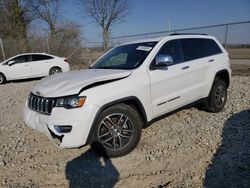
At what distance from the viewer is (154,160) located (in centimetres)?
354

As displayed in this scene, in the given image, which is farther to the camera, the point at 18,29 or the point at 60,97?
the point at 18,29

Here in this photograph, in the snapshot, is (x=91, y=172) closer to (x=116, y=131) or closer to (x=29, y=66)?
(x=116, y=131)

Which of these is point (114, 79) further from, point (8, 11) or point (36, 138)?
point (8, 11)

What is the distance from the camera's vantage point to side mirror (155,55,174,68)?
149 inches

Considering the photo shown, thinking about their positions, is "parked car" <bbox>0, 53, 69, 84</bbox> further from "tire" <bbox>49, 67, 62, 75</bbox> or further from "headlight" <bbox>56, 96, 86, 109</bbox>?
"headlight" <bbox>56, 96, 86, 109</bbox>

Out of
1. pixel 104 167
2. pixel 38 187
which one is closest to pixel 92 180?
pixel 104 167

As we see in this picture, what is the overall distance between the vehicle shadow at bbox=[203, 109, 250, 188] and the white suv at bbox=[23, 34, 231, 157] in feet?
2.96

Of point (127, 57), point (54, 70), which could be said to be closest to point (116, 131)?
point (127, 57)

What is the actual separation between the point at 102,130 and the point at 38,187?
1.09 meters

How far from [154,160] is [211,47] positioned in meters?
2.93

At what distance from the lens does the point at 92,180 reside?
3162 mm

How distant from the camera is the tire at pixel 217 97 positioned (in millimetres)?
5076

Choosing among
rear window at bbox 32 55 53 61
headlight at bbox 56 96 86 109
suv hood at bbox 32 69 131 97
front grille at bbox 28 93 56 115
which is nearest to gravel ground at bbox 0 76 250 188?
front grille at bbox 28 93 56 115

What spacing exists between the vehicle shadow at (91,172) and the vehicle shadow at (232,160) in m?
1.20
